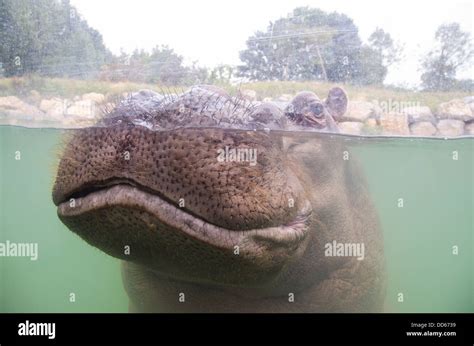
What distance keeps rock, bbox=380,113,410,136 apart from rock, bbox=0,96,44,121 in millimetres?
4550

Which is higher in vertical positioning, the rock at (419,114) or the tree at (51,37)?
the tree at (51,37)

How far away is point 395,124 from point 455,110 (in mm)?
790

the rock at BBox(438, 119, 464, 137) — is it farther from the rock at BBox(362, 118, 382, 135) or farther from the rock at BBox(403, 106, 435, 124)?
the rock at BBox(362, 118, 382, 135)

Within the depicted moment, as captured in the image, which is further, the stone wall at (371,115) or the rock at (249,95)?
the stone wall at (371,115)

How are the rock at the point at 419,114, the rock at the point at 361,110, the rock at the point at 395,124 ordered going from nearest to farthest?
the rock at the point at 361,110
the rock at the point at 419,114
the rock at the point at 395,124

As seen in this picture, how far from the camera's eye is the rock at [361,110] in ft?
18.5

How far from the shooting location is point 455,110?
6641 mm

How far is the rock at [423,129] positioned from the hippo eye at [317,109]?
3962mm

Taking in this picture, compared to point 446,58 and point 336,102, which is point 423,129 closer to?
point 446,58

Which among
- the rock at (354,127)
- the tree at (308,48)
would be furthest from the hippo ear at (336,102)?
the tree at (308,48)

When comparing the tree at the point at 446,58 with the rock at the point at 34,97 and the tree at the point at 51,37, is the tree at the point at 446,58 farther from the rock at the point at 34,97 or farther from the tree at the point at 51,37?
the rock at the point at 34,97

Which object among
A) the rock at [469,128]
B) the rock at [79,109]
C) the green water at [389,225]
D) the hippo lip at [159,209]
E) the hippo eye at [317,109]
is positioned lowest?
the green water at [389,225]

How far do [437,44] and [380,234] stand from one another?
3.19m

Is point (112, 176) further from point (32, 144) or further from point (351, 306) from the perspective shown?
point (32, 144)
